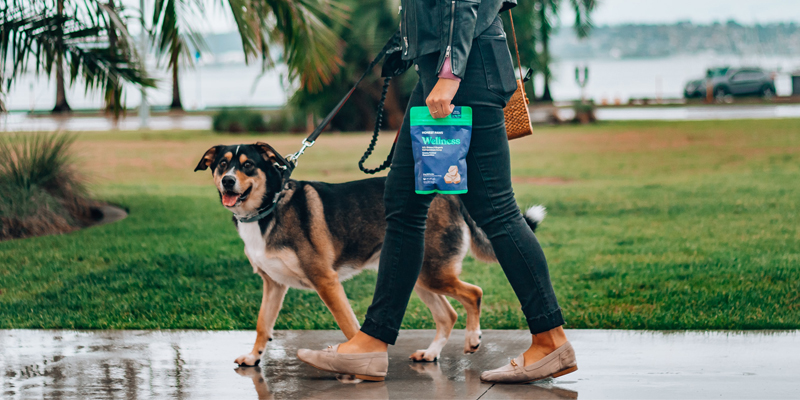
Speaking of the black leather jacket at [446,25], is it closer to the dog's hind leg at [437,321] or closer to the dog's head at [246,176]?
the dog's head at [246,176]

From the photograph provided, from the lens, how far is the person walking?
12.6ft

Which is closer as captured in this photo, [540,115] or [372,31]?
[372,31]

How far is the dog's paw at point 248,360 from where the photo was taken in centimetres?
445

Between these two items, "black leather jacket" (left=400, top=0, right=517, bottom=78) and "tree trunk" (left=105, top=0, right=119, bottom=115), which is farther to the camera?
"tree trunk" (left=105, top=0, right=119, bottom=115)

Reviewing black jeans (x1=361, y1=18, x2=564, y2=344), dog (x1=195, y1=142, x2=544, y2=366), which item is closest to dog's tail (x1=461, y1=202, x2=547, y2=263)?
dog (x1=195, y1=142, x2=544, y2=366)

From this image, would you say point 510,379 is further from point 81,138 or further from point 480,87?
point 81,138

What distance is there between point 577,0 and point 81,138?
16762 mm

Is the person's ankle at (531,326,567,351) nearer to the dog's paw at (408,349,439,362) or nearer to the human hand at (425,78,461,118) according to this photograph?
the dog's paw at (408,349,439,362)

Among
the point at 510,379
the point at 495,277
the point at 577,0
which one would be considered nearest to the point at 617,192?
the point at 495,277

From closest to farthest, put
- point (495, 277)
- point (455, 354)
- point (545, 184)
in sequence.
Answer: point (455, 354), point (495, 277), point (545, 184)

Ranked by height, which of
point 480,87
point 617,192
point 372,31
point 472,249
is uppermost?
point 372,31

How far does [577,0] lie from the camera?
2894 cm

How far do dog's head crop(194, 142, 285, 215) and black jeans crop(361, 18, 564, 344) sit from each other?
33.2 inches

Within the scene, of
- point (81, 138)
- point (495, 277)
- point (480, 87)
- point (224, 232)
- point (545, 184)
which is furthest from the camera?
point (81, 138)
